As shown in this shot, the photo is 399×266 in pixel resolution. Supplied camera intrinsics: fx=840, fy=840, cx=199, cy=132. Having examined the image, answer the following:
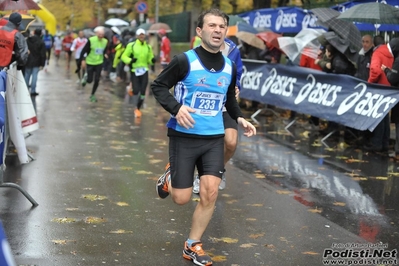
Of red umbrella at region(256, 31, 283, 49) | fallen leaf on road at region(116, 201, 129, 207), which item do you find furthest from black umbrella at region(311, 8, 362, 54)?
fallen leaf on road at region(116, 201, 129, 207)

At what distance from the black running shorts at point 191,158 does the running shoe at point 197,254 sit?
1.59 ft

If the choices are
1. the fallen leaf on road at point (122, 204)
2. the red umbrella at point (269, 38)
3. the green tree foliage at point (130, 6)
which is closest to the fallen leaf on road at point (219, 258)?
the fallen leaf on road at point (122, 204)

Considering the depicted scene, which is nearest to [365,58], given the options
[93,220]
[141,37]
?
[141,37]

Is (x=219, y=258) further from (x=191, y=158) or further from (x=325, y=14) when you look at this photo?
(x=325, y=14)

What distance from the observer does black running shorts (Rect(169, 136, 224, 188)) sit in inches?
263

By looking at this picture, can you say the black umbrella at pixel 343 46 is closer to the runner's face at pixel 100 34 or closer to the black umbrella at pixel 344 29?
the black umbrella at pixel 344 29

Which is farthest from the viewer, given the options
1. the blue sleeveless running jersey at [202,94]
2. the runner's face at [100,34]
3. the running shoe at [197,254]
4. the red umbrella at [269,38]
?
the runner's face at [100,34]

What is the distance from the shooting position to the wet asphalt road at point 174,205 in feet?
22.9

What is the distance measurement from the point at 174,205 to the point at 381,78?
610 centimetres

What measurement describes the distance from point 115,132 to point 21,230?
7.76 m

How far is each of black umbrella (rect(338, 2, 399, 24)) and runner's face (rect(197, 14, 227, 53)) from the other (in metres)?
8.35

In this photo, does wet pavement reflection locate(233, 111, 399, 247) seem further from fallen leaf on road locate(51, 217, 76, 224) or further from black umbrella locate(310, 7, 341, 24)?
fallen leaf on road locate(51, 217, 76, 224)

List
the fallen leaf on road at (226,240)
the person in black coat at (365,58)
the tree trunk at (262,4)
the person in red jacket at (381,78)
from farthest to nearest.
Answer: the tree trunk at (262,4), the person in black coat at (365,58), the person in red jacket at (381,78), the fallen leaf on road at (226,240)

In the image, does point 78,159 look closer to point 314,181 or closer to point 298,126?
point 314,181
